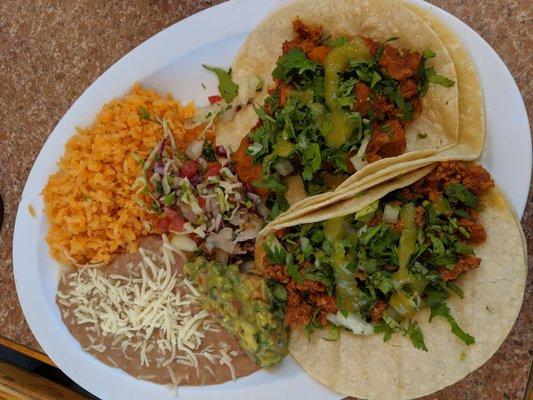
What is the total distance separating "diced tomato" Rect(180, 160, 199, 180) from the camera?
7.87 ft

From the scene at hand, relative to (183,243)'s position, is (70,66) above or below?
above

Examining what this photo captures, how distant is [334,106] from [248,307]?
2.88 ft

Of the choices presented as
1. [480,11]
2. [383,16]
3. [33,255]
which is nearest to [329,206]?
[383,16]

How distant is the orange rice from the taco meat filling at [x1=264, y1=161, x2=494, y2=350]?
78 centimetres

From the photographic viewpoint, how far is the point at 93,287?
2438mm

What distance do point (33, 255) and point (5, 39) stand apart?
50.0 inches

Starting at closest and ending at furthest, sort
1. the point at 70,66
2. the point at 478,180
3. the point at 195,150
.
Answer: the point at 478,180 → the point at 195,150 → the point at 70,66

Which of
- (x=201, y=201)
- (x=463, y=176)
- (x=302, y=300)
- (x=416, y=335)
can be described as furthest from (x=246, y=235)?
(x=463, y=176)

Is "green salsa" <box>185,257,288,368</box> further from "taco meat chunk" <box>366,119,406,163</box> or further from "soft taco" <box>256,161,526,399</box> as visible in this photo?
"taco meat chunk" <box>366,119,406,163</box>

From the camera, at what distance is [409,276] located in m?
2.01

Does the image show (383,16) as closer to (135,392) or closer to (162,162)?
(162,162)

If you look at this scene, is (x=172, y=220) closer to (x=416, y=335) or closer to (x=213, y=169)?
(x=213, y=169)

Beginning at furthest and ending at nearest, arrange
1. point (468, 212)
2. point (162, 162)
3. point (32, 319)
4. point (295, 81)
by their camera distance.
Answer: point (32, 319), point (162, 162), point (295, 81), point (468, 212)

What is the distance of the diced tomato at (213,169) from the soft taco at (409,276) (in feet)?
1.23
